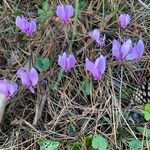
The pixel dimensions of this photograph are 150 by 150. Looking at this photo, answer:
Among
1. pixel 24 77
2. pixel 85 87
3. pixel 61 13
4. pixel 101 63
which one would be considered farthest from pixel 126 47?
pixel 24 77

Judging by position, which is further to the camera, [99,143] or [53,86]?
[53,86]

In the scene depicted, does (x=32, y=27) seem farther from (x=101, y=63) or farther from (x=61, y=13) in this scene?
(x=101, y=63)

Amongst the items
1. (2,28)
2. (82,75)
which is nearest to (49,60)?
(82,75)

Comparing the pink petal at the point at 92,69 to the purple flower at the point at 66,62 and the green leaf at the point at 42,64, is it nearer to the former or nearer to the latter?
the purple flower at the point at 66,62

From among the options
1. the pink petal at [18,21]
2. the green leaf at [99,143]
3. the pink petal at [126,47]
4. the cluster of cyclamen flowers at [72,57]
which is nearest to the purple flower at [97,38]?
the cluster of cyclamen flowers at [72,57]

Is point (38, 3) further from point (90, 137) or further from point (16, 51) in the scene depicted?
point (90, 137)
